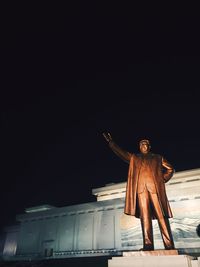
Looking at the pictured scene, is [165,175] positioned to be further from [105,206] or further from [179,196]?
[105,206]

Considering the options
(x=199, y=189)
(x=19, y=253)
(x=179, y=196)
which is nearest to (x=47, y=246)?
(x=19, y=253)

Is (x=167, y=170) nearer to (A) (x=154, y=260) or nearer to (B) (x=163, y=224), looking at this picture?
(B) (x=163, y=224)

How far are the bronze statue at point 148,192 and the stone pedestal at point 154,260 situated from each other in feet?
1.38

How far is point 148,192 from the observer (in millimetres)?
6387

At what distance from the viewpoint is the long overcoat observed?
630cm

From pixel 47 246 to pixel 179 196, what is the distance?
56.7 ft

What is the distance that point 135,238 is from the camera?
71.1 feet

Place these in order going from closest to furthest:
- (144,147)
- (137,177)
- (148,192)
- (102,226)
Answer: (148,192) < (137,177) < (144,147) < (102,226)

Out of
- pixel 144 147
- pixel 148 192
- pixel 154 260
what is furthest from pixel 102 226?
pixel 154 260

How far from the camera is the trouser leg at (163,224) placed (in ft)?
18.7

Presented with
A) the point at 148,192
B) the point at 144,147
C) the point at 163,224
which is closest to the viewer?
the point at 163,224

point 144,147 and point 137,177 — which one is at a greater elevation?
point 144,147

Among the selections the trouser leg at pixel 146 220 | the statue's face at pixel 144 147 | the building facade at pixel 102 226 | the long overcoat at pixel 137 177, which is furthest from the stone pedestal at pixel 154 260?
the building facade at pixel 102 226

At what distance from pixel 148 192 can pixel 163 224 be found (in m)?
0.86
